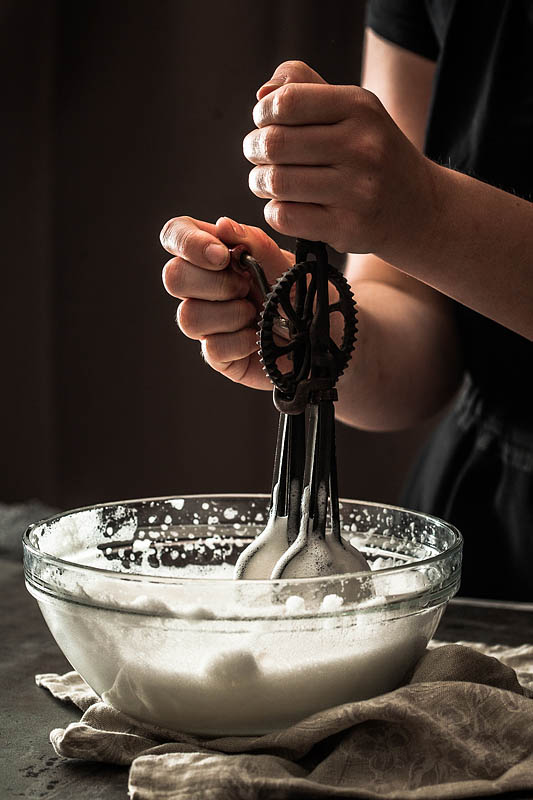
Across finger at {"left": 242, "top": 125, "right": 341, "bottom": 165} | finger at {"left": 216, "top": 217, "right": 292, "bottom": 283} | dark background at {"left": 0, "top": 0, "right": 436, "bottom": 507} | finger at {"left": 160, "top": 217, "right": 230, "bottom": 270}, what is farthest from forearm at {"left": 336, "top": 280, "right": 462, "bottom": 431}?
dark background at {"left": 0, "top": 0, "right": 436, "bottom": 507}

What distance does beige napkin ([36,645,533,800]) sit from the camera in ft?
1.63

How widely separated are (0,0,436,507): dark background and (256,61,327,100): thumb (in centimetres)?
181

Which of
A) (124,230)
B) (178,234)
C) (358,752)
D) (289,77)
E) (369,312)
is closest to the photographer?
(358,752)

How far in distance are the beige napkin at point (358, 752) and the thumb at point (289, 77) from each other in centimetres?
38

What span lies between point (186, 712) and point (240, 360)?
1.12 feet

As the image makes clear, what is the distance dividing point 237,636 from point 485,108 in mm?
734

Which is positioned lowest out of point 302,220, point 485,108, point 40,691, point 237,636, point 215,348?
point 40,691

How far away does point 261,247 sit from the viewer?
822mm

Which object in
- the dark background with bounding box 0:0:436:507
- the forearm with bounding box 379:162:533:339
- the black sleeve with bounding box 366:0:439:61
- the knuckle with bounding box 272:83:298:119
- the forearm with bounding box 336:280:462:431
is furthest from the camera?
the dark background with bounding box 0:0:436:507

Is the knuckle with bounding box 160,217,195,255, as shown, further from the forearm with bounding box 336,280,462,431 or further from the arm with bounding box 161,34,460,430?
the forearm with bounding box 336,280,462,431

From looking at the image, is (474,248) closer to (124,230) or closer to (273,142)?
(273,142)

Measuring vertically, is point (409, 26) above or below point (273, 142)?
above

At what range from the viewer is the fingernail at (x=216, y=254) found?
73cm

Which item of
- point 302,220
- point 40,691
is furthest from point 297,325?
point 40,691
